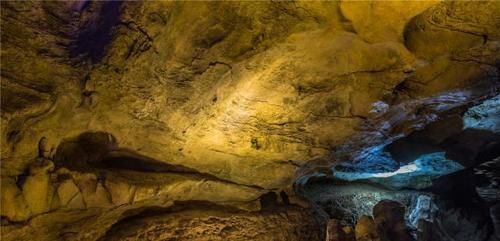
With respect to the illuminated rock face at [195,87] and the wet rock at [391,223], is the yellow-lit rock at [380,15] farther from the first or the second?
the wet rock at [391,223]

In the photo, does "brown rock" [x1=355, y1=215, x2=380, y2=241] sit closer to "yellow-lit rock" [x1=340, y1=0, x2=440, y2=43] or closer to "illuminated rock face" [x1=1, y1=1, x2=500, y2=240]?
"illuminated rock face" [x1=1, y1=1, x2=500, y2=240]

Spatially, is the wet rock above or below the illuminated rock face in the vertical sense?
below

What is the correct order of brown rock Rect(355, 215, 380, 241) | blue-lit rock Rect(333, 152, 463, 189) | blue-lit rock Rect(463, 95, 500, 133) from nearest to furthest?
brown rock Rect(355, 215, 380, 241)
blue-lit rock Rect(463, 95, 500, 133)
blue-lit rock Rect(333, 152, 463, 189)

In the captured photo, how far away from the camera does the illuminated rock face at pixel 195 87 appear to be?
135 inches

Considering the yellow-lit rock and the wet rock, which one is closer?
the yellow-lit rock

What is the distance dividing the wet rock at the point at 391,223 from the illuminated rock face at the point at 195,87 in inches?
92.1

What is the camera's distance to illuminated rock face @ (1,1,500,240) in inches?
135

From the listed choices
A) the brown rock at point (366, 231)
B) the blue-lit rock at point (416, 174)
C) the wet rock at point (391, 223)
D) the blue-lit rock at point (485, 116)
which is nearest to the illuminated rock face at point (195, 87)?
the brown rock at point (366, 231)

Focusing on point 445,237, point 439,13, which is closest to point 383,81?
point 439,13

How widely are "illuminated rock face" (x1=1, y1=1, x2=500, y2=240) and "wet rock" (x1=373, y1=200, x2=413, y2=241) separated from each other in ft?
7.67

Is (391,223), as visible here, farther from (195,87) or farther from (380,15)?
(195,87)

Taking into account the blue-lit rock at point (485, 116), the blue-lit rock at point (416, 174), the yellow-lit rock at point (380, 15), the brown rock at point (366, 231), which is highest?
the blue-lit rock at point (485, 116)

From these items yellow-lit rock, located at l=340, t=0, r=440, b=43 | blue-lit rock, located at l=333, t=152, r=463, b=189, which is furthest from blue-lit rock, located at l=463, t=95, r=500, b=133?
yellow-lit rock, located at l=340, t=0, r=440, b=43

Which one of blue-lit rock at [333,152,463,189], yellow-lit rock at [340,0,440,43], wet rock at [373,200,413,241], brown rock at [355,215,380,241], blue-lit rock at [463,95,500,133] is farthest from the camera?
blue-lit rock at [333,152,463,189]
